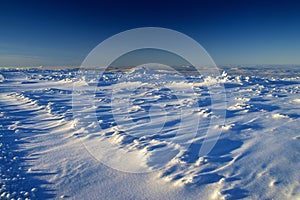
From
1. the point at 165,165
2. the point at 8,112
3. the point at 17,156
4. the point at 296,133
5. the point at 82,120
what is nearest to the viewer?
the point at 165,165

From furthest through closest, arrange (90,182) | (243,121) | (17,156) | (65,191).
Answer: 1. (243,121)
2. (17,156)
3. (90,182)
4. (65,191)

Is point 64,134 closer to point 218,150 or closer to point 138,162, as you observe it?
point 138,162

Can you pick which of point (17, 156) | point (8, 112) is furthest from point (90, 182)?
point (8, 112)

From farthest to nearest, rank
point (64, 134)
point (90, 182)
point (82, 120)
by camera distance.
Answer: point (82, 120) < point (64, 134) < point (90, 182)

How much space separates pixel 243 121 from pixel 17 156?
9.22m

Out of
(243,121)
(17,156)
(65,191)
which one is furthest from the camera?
(243,121)

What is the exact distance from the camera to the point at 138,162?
7.29 metres

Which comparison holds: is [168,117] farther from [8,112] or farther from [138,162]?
[8,112]

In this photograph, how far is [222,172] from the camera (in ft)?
21.1

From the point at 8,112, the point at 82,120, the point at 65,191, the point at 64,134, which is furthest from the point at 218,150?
the point at 8,112

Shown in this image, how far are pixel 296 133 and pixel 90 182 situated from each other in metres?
7.82

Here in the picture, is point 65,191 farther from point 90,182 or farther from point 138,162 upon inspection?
point 138,162

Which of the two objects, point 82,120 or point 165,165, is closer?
point 165,165

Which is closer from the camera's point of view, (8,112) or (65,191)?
(65,191)
